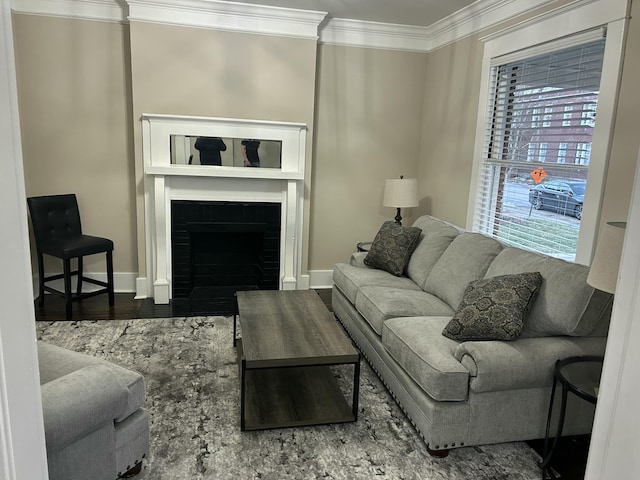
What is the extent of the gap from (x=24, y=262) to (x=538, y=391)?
2356 mm

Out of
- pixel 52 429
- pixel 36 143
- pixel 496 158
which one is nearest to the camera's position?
pixel 52 429

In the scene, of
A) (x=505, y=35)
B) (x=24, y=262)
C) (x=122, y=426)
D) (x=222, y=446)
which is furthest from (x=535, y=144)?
(x=24, y=262)

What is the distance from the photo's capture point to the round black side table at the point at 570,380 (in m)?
2.12

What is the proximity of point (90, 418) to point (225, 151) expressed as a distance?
303 cm

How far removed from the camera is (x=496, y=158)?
3904 mm

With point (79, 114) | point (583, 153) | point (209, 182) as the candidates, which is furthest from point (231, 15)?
point (583, 153)

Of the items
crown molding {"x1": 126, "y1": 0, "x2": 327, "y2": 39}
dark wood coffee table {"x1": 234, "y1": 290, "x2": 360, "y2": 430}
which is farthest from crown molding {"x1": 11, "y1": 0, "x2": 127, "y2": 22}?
dark wood coffee table {"x1": 234, "y1": 290, "x2": 360, "y2": 430}

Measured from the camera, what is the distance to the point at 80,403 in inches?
71.1

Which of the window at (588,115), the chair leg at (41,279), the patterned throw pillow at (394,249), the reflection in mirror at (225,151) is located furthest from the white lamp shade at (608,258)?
the chair leg at (41,279)

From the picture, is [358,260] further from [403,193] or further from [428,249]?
[403,193]

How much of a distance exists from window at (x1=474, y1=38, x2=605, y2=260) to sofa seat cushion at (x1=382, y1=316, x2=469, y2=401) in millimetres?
1043

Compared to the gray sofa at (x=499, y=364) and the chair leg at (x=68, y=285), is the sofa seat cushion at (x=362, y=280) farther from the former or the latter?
the chair leg at (x=68, y=285)

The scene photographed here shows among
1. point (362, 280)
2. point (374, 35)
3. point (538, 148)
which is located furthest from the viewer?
point (374, 35)

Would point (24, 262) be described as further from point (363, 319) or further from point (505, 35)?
point (505, 35)
